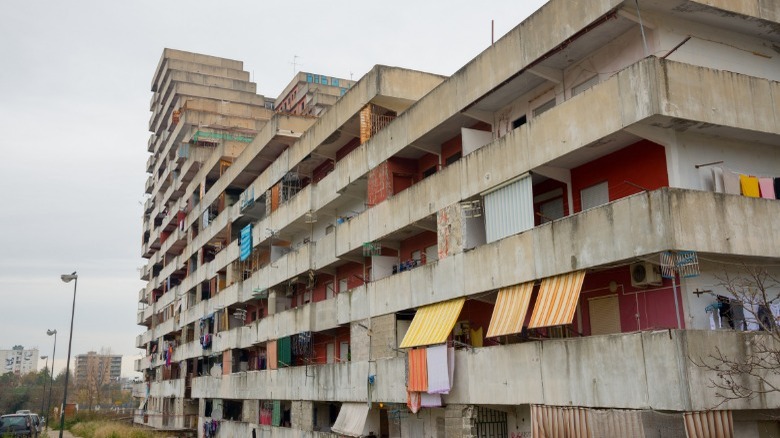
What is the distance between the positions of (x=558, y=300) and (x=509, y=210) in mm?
3265

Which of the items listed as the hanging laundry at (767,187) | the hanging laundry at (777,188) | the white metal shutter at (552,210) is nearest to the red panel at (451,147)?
the white metal shutter at (552,210)

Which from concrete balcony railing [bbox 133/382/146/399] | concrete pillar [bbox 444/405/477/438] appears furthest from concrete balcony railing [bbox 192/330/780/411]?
concrete balcony railing [bbox 133/382/146/399]

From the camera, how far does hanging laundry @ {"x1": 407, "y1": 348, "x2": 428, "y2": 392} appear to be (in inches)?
829

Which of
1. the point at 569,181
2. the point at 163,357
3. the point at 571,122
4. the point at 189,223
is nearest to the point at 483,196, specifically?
the point at 569,181

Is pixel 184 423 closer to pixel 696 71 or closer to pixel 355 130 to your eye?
pixel 355 130

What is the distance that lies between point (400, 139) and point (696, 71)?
36.3 feet

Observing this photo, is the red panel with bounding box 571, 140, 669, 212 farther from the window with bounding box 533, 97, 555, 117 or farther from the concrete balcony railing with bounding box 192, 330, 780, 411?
the concrete balcony railing with bounding box 192, 330, 780, 411

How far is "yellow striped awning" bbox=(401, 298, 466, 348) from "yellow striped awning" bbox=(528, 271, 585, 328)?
3774 mm

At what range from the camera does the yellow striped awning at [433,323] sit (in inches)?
803

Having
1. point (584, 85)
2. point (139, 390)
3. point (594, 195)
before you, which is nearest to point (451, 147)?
point (584, 85)

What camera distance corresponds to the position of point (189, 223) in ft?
172

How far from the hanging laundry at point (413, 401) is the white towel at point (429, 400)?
14cm

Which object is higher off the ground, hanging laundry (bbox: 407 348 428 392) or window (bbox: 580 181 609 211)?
window (bbox: 580 181 609 211)

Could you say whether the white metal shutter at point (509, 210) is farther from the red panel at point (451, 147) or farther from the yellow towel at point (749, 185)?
the yellow towel at point (749, 185)
